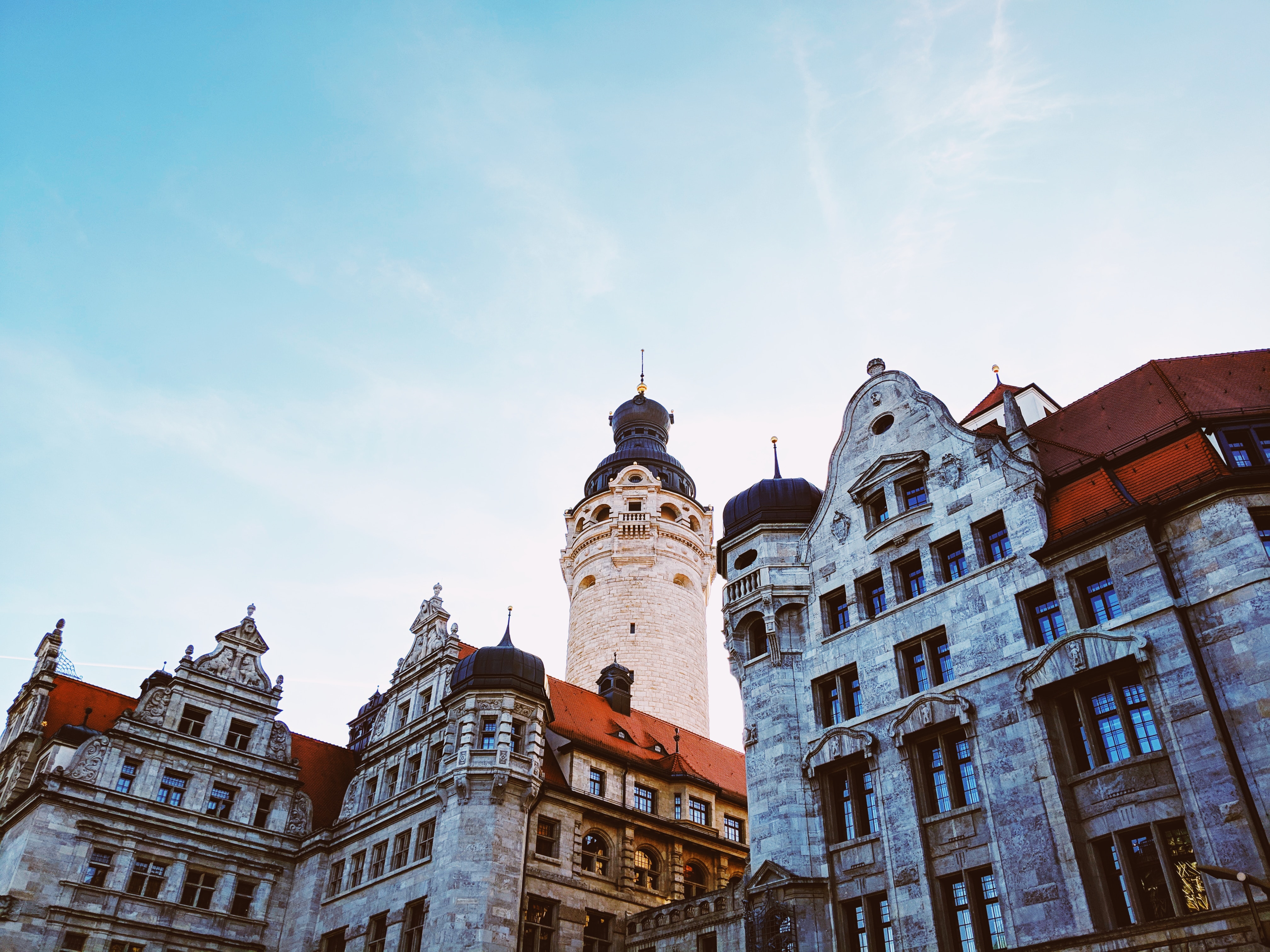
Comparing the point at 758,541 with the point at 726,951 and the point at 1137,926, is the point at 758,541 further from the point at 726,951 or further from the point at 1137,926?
the point at 1137,926

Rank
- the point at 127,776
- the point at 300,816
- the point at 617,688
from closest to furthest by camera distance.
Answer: the point at 127,776 → the point at 300,816 → the point at 617,688

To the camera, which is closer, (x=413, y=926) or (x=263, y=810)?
(x=413, y=926)

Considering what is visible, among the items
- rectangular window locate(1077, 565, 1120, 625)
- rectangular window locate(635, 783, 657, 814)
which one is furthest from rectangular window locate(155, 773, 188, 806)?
rectangular window locate(1077, 565, 1120, 625)

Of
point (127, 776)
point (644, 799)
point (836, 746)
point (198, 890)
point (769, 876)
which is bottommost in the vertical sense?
point (769, 876)

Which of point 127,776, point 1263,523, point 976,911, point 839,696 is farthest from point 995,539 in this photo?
point 127,776

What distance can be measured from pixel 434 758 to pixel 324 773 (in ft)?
36.7

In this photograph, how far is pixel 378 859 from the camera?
36750mm

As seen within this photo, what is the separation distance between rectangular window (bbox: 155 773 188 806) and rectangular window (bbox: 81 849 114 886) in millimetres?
2855

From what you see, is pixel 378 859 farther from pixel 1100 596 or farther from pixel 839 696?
pixel 1100 596

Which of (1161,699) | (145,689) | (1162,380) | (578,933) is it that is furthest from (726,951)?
(145,689)

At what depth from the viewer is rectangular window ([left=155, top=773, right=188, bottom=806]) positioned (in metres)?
38.9

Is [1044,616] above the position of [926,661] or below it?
above

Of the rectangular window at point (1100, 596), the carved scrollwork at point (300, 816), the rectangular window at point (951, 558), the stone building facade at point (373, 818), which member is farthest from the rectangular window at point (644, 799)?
the rectangular window at point (1100, 596)

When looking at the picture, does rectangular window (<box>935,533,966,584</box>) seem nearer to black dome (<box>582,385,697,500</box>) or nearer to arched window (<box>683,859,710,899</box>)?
arched window (<box>683,859,710,899</box>)
